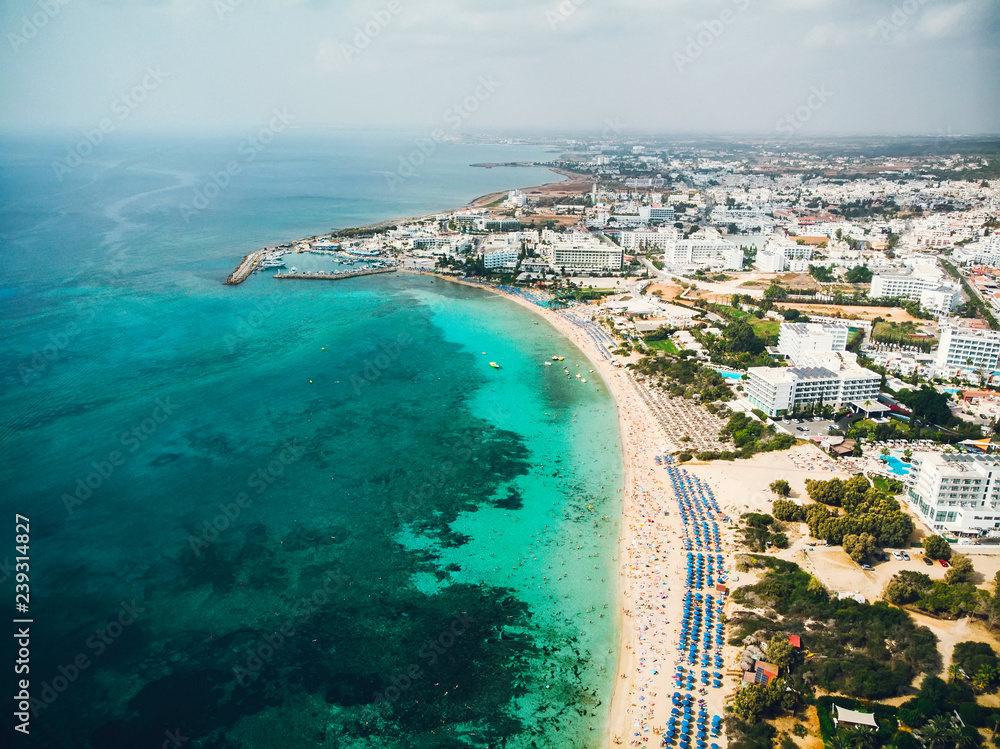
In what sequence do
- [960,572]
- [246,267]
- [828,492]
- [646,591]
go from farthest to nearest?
[246,267] < [828,492] < [646,591] < [960,572]

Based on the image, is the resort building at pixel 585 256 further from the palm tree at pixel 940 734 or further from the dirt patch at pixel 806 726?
the palm tree at pixel 940 734

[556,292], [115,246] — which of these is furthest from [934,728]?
[115,246]

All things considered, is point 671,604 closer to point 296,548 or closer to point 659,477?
point 659,477

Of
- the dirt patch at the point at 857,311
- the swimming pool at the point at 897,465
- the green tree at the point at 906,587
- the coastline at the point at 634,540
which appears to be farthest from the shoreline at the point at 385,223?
the green tree at the point at 906,587

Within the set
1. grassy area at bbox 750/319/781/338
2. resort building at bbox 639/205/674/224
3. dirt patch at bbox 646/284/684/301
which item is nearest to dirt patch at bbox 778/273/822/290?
dirt patch at bbox 646/284/684/301

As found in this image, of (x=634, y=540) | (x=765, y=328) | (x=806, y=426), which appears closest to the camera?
(x=634, y=540)

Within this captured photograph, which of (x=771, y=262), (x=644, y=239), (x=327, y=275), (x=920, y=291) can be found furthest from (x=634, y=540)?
(x=644, y=239)

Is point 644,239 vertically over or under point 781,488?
over

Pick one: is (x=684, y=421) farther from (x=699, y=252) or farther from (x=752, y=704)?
(x=699, y=252)
